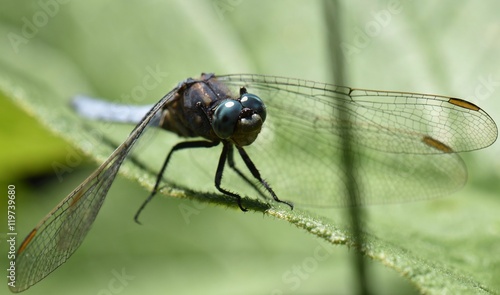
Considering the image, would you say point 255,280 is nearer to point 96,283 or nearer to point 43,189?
point 96,283

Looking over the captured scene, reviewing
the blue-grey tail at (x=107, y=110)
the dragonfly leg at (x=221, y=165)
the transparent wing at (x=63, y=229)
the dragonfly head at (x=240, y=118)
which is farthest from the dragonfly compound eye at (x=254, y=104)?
the blue-grey tail at (x=107, y=110)

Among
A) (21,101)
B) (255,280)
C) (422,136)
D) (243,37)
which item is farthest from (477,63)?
(21,101)

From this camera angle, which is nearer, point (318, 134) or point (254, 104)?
point (254, 104)

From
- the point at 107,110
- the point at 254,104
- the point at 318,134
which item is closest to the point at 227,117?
the point at 254,104

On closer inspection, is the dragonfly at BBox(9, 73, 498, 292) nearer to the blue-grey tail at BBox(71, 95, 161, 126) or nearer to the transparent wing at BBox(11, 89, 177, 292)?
the transparent wing at BBox(11, 89, 177, 292)

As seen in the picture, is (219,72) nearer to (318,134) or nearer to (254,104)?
(318,134)
